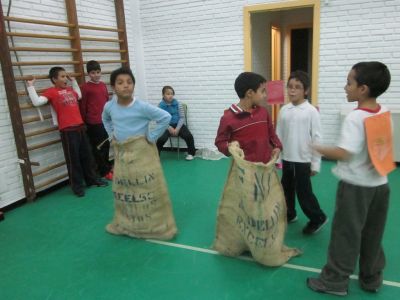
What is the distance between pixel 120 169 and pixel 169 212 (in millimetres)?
521

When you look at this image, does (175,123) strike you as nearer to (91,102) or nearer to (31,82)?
(91,102)

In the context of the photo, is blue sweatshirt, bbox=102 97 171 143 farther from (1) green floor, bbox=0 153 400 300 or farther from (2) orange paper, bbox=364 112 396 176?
(2) orange paper, bbox=364 112 396 176

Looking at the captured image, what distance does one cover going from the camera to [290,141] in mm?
2557

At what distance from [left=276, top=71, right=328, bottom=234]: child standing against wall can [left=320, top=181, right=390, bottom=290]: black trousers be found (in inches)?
25.4

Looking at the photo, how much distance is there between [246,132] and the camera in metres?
2.31

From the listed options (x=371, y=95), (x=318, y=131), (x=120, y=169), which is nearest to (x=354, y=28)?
(x=318, y=131)

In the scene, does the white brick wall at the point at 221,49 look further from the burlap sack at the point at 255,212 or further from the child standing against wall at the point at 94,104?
the burlap sack at the point at 255,212

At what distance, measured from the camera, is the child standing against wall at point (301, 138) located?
2.48 m

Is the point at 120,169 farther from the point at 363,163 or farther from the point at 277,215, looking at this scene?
the point at 363,163

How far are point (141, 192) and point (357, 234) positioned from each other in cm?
155

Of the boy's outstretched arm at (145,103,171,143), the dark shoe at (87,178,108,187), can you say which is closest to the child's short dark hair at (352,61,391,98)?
the boy's outstretched arm at (145,103,171,143)

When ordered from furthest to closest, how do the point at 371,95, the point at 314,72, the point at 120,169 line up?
the point at 314,72, the point at 120,169, the point at 371,95

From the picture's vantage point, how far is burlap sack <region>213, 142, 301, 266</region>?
2.14m

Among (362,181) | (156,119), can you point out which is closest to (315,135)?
(362,181)
